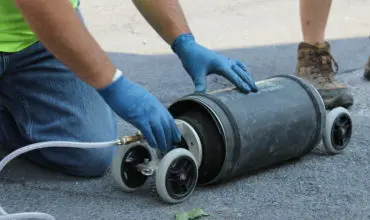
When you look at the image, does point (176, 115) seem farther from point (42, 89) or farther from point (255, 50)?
point (255, 50)

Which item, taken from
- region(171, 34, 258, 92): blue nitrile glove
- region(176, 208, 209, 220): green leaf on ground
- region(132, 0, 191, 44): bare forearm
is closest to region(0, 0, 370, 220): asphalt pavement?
region(176, 208, 209, 220): green leaf on ground

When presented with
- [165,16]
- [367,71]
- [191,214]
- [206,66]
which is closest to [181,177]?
[191,214]

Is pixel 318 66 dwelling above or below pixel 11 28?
below

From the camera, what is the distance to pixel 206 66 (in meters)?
1.88

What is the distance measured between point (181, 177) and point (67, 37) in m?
0.43

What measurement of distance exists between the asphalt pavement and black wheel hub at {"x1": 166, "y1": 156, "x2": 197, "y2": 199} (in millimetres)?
34

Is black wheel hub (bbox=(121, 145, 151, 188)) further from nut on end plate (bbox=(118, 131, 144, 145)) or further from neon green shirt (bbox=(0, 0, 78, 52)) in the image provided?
neon green shirt (bbox=(0, 0, 78, 52))

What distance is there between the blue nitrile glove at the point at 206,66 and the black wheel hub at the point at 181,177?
260mm

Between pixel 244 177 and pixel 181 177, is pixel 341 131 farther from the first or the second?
pixel 181 177

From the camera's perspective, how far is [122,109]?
1.63m

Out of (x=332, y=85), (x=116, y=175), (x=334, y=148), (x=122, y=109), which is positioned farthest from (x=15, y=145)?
(x=332, y=85)

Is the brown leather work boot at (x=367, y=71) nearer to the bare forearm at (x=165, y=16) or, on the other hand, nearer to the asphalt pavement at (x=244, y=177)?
the asphalt pavement at (x=244, y=177)

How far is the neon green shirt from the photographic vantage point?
1950 mm

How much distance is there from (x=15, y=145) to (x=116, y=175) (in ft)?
1.55
